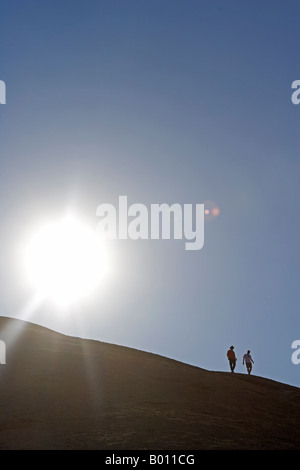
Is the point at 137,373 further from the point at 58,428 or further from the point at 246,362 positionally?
the point at 246,362

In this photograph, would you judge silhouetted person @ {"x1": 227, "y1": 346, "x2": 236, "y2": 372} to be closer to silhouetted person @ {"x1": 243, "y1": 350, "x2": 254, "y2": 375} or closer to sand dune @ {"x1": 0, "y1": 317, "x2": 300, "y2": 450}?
silhouetted person @ {"x1": 243, "y1": 350, "x2": 254, "y2": 375}

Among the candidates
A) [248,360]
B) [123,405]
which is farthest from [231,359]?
[123,405]

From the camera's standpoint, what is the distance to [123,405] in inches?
837

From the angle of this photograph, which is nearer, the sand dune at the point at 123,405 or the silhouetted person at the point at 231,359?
the sand dune at the point at 123,405

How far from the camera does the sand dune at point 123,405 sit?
685 inches

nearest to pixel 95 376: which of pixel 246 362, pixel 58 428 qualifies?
pixel 58 428

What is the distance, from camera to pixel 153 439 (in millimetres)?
17359

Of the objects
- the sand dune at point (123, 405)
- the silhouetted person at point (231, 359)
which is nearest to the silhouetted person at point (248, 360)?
the silhouetted person at point (231, 359)

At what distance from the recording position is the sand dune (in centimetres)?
1741

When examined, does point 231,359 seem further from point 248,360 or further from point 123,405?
point 123,405

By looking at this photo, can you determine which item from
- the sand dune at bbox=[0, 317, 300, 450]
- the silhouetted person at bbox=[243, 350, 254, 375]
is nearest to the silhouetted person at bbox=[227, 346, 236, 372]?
the silhouetted person at bbox=[243, 350, 254, 375]

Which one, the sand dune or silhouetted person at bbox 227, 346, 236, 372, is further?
silhouetted person at bbox 227, 346, 236, 372

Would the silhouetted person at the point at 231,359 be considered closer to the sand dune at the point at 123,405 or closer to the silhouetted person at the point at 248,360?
the silhouetted person at the point at 248,360
